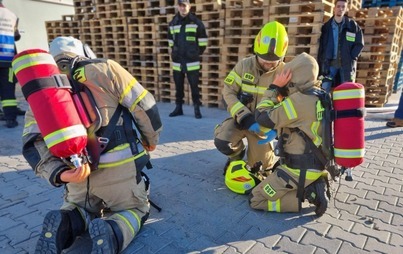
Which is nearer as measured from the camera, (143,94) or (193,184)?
(143,94)

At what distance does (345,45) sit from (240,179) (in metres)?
3.37

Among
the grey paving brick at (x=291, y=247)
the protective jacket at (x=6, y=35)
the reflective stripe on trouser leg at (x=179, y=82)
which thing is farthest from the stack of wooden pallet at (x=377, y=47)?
the protective jacket at (x=6, y=35)

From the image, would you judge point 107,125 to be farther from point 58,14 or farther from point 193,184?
point 58,14

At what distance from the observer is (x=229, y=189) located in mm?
3295

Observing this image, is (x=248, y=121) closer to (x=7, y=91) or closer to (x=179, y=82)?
(x=179, y=82)

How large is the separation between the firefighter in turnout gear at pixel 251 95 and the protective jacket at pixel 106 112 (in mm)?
1260

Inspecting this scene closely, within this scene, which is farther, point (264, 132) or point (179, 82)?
point (179, 82)

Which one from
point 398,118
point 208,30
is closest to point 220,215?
point 398,118

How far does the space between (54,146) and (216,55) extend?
5.34m

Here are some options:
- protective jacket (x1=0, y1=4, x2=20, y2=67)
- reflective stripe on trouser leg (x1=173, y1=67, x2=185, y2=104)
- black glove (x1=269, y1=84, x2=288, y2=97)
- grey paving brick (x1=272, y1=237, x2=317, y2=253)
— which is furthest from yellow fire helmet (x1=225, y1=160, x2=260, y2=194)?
protective jacket (x1=0, y1=4, x2=20, y2=67)

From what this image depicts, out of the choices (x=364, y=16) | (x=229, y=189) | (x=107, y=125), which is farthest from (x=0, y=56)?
(x=364, y=16)

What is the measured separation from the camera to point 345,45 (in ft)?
16.5

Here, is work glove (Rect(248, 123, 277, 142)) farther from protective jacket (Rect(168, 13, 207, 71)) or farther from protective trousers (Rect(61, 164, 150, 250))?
protective jacket (Rect(168, 13, 207, 71))

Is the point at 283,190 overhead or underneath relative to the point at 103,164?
underneath
